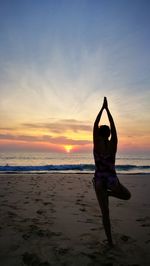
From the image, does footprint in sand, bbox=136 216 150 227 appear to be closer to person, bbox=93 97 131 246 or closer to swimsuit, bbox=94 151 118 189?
person, bbox=93 97 131 246

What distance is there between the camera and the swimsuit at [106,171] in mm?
3988

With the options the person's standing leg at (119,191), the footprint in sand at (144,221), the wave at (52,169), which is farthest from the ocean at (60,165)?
the person's standing leg at (119,191)

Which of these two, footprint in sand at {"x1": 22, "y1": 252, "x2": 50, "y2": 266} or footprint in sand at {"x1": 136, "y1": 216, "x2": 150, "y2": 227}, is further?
footprint in sand at {"x1": 136, "y1": 216, "x2": 150, "y2": 227}

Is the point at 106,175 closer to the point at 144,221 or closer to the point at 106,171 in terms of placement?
the point at 106,171

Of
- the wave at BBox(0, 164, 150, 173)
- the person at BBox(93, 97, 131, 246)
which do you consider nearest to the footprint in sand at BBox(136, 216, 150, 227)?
the person at BBox(93, 97, 131, 246)

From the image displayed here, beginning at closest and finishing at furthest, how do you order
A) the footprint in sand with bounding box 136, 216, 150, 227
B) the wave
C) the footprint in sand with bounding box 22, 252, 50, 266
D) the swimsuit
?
the footprint in sand with bounding box 22, 252, 50, 266, the swimsuit, the footprint in sand with bounding box 136, 216, 150, 227, the wave

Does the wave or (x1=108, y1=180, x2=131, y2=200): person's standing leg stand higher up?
the wave

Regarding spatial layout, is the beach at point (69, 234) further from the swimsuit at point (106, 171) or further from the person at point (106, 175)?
the swimsuit at point (106, 171)

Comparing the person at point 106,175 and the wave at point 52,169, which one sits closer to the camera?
the person at point 106,175

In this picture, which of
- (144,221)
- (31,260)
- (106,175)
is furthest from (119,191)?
(144,221)

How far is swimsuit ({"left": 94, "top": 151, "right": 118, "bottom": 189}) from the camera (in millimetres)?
3988

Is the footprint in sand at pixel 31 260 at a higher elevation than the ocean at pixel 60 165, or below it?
below

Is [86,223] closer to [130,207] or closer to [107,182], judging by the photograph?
[107,182]

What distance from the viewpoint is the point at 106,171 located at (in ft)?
13.2
